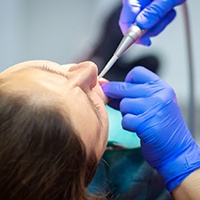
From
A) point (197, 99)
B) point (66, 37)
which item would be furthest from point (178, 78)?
point (66, 37)

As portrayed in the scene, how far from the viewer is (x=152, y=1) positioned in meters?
1.14

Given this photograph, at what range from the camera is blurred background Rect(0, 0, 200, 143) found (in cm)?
160

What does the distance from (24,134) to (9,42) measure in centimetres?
110

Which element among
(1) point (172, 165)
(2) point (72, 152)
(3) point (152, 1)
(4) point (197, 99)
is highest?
(3) point (152, 1)

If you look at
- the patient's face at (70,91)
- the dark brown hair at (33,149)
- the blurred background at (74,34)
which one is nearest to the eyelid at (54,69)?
the patient's face at (70,91)

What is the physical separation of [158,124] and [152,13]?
295 millimetres

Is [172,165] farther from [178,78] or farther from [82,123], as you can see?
[178,78]

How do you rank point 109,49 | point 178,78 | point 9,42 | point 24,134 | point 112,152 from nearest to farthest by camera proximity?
point 24,134
point 112,152
point 109,49
point 178,78
point 9,42

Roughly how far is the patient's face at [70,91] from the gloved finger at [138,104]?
10cm

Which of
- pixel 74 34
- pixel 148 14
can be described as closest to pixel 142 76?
pixel 148 14

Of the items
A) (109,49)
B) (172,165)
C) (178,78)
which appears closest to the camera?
(172,165)

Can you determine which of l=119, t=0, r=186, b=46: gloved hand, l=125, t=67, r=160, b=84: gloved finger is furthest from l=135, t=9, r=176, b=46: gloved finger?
l=125, t=67, r=160, b=84: gloved finger

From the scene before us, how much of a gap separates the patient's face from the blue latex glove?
0.10m

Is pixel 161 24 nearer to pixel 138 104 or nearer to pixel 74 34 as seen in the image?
pixel 138 104
